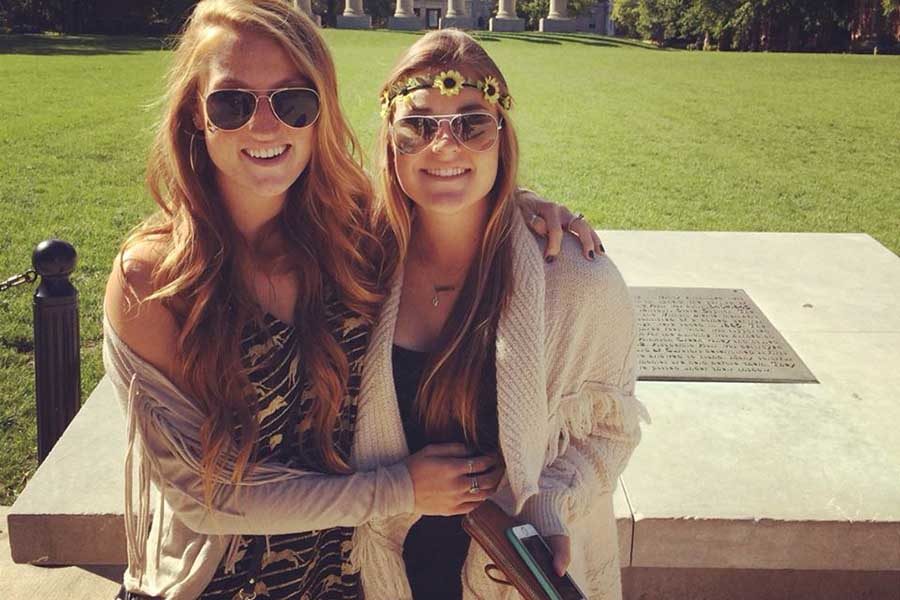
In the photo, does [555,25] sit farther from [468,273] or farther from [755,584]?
[468,273]

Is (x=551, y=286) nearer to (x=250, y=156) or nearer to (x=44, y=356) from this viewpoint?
(x=250, y=156)

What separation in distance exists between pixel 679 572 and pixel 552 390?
4.99ft

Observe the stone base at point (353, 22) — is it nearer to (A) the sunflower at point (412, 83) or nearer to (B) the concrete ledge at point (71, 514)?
(B) the concrete ledge at point (71, 514)

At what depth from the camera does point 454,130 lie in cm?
200

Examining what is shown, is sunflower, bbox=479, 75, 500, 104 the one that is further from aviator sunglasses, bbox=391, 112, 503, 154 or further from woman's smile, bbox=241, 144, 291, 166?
woman's smile, bbox=241, 144, 291, 166

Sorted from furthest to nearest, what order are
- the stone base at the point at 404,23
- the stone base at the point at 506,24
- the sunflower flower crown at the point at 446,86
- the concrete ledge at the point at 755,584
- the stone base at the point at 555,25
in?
the stone base at the point at 404,23 < the stone base at the point at 555,25 < the stone base at the point at 506,24 < the concrete ledge at the point at 755,584 < the sunflower flower crown at the point at 446,86

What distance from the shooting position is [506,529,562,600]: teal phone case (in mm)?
1785

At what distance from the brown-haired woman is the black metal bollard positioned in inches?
69.4

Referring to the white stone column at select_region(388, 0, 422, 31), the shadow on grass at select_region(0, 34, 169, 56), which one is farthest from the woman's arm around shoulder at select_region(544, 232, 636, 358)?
the white stone column at select_region(388, 0, 422, 31)

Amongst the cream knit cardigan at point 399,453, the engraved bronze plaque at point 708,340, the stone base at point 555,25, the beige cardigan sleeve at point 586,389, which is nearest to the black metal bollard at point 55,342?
the cream knit cardigan at point 399,453

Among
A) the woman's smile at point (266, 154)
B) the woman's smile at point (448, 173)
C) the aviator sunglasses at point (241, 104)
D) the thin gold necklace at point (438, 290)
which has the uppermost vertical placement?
the aviator sunglasses at point (241, 104)

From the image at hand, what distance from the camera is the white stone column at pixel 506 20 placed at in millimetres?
54438

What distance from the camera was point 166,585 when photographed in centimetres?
199

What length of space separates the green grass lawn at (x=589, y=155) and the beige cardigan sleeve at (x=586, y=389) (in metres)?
1.28
